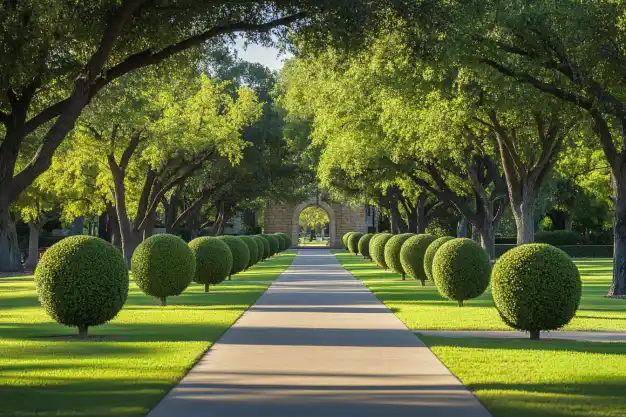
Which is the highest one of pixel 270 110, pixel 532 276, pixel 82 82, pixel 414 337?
pixel 270 110

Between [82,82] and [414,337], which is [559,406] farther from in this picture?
[82,82]

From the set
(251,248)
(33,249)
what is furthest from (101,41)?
(33,249)

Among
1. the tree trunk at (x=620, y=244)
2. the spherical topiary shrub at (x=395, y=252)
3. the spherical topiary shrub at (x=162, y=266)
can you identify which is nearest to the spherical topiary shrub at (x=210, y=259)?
the spherical topiary shrub at (x=162, y=266)

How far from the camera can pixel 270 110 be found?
61.0 meters

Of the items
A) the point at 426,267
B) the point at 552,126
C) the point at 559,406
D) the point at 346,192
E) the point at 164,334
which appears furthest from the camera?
the point at 346,192

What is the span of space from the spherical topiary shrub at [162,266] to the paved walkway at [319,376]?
4742mm

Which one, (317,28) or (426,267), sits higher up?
(317,28)

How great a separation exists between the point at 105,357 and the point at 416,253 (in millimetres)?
20061

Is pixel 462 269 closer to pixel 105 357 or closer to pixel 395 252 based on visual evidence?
pixel 105 357

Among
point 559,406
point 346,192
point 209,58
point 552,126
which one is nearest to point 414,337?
point 559,406

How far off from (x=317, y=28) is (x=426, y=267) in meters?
13.3

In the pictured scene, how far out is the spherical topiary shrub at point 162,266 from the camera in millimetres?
24078

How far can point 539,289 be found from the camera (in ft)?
50.9

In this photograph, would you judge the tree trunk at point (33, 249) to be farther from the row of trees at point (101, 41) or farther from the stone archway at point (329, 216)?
the stone archway at point (329, 216)
